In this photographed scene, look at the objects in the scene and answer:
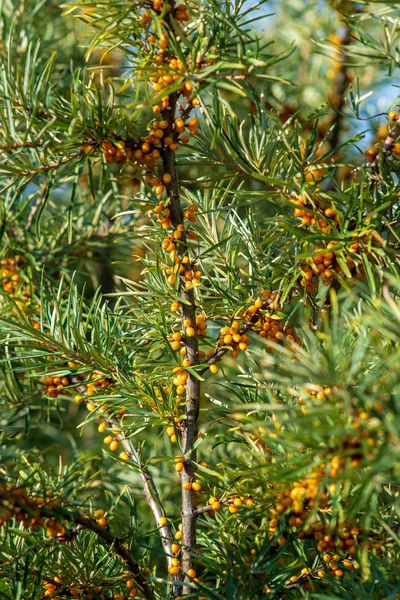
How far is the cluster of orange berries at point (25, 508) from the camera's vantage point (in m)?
0.37

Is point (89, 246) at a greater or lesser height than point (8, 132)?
lesser

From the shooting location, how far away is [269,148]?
45 cm

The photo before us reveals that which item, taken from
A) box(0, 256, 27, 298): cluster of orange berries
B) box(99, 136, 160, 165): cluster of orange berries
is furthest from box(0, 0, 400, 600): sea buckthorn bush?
box(0, 256, 27, 298): cluster of orange berries

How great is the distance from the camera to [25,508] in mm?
374

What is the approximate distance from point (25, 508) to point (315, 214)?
0.83 ft

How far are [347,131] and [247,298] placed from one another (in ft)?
2.44

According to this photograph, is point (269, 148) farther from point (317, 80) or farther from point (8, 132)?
point (317, 80)

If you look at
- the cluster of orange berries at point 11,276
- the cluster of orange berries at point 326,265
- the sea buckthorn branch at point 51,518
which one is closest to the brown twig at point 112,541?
the sea buckthorn branch at point 51,518

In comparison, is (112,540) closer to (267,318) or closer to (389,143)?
(267,318)

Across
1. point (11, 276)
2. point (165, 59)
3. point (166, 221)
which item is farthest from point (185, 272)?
point (11, 276)

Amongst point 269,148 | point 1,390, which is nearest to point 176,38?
point 269,148

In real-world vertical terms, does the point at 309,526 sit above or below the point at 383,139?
below

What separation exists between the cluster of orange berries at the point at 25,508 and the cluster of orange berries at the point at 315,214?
24cm

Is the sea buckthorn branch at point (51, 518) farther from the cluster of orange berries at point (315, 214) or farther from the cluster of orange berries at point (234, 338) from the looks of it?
the cluster of orange berries at point (315, 214)
